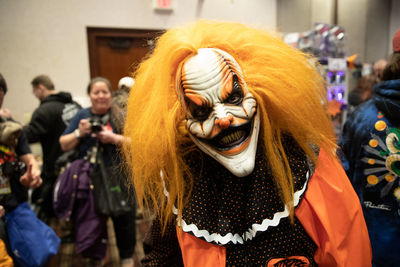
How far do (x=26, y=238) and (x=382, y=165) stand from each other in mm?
1447

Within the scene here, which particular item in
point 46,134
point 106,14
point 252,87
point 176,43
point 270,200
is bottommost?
point 46,134

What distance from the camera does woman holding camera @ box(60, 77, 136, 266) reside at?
1.68m

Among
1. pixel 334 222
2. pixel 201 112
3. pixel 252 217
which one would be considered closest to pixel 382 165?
pixel 334 222

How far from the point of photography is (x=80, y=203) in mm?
1761

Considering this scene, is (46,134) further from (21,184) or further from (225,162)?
(225,162)

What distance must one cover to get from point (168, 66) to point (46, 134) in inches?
76.5

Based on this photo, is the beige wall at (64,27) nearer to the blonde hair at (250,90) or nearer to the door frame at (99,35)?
the door frame at (99,35)

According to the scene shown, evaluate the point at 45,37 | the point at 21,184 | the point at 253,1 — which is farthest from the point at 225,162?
the point at 253,1

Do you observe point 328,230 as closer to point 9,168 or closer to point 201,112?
point 201,112

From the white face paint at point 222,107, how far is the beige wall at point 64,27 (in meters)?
2.60

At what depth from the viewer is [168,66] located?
76 cm

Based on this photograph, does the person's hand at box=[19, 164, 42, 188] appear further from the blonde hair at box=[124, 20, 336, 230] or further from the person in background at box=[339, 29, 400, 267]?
the person in background at box=[339, 29, 400, 267]

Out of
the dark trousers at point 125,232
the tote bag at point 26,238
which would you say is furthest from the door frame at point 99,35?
the tote bag at point 26,238

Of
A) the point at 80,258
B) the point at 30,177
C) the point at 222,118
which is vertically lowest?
the point at 80,258
